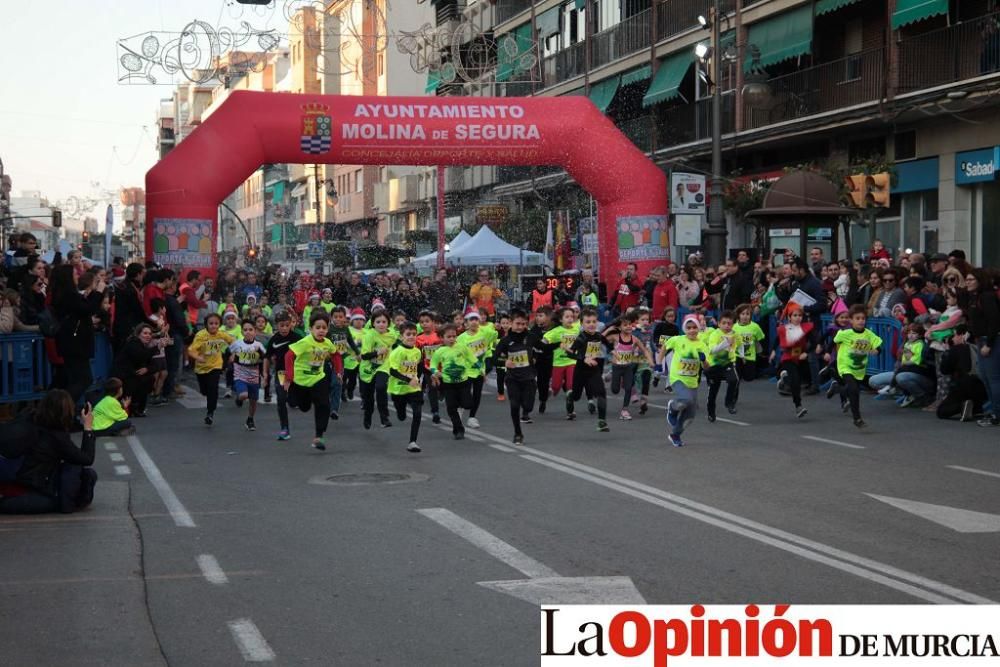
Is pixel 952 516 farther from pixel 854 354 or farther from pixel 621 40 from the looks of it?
pixel 621 40

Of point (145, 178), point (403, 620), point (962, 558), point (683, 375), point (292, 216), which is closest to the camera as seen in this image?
point (403, 620)

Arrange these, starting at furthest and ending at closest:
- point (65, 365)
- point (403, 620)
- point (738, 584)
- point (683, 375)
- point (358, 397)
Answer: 1. point (358, 397)
2. point (65, 365)
3. point (683, 375)
4. point (738, 584)
5. point (403, 620)

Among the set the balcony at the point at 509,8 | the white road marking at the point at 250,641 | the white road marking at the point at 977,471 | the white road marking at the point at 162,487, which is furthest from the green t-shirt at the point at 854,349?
the balcony at the point at 509,8

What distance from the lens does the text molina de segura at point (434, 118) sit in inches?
1069

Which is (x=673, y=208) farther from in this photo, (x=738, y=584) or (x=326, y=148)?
(x=738, y=584)

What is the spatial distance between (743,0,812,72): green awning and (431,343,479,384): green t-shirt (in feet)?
61.1

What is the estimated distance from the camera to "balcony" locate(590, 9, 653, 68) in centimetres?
4412

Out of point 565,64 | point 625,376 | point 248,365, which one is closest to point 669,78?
point 565,64

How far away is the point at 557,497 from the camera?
1176 cm

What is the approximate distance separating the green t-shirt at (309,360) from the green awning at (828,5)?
1923 centimetres

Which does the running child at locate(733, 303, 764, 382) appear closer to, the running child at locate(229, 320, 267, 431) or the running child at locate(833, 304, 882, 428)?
the running child at locate(833, 304, 882, 428)

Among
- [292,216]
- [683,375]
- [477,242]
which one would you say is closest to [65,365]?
[683,375]

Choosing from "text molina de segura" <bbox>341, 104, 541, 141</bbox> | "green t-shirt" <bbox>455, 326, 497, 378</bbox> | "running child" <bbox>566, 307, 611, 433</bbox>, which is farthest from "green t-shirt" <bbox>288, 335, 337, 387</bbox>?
"text molina de segura" <bbox>341, 104, 541, 141</bbox>

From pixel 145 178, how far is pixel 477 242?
13.2 m
